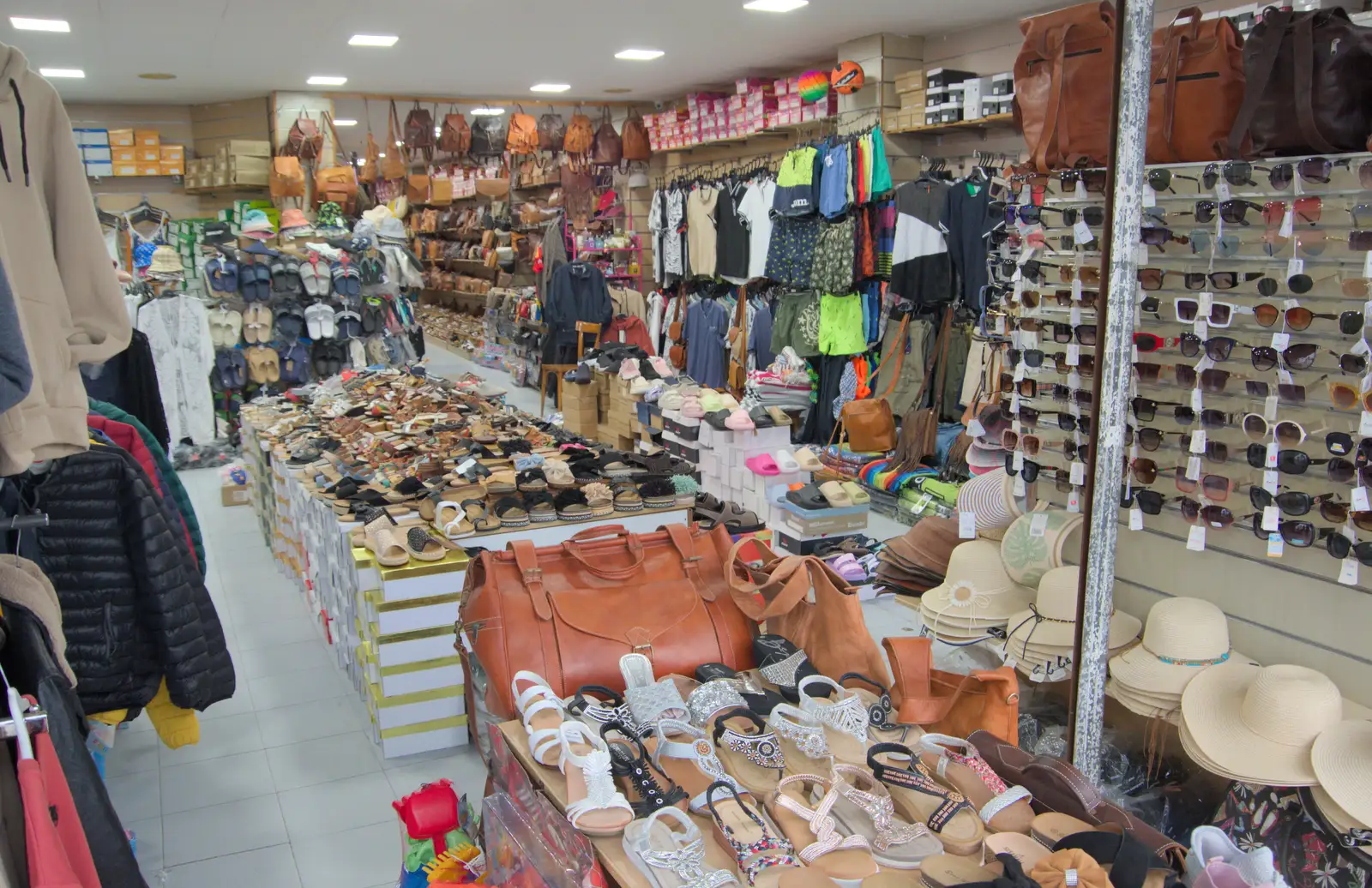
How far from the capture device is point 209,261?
26.7 ft

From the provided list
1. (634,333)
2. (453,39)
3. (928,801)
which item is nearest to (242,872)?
(928,801)

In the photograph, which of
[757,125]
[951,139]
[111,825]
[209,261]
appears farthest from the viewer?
[757,125]

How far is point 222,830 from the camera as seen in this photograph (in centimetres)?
305

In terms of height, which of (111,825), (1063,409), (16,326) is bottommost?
(111,825)

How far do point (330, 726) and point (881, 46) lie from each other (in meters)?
6.25

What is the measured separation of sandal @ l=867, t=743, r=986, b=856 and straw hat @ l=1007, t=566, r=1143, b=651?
127cm

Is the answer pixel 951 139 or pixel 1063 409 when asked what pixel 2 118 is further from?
pixel 951 139

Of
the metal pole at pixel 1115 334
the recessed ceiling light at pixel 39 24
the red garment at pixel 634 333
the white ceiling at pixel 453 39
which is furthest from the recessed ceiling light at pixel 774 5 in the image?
the metal pole at pixel 1115 334

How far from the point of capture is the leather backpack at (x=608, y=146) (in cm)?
1108

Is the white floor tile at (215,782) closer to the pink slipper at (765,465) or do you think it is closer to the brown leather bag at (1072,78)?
the pink slipper at (765,465)

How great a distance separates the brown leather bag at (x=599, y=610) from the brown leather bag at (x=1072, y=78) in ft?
5.21

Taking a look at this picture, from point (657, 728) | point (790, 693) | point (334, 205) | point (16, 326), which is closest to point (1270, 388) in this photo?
point (790, 693)

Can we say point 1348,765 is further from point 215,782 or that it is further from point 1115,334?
point 215,782

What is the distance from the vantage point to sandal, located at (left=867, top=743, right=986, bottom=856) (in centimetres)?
158
